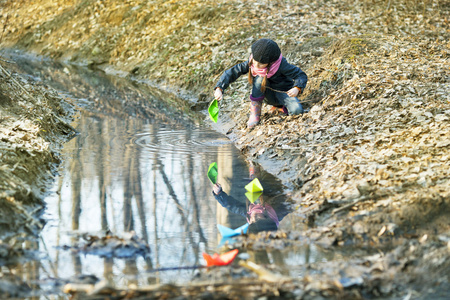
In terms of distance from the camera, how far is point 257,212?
516 centimetres

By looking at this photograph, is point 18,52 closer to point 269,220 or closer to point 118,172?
point 118,172

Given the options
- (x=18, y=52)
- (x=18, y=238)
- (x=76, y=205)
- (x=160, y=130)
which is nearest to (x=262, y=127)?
(x=160, y=130)

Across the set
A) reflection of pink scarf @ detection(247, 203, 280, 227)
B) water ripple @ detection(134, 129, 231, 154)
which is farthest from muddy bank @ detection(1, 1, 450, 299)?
water ripple @ detection(134, 129, 231, 154)

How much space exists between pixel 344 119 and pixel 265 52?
1436 millimetres

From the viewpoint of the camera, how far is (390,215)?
4336mm

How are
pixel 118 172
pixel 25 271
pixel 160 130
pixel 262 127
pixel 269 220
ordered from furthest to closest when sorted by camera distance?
pixel 160 130 → pixel 262 127 → pixel 118 172 → pixel 269 220 → pixel 25 271

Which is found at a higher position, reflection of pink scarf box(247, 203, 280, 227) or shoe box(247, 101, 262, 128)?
shoe box(247, 101, 262, 128)

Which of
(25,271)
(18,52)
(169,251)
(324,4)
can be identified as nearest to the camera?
(25,271)

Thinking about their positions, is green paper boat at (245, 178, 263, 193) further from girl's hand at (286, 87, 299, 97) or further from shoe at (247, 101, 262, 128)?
shoe at (247, 101, 262, 128)

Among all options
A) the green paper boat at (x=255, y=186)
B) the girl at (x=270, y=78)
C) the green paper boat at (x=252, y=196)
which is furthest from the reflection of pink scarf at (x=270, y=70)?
the green paper boat at (x=252, y=196)

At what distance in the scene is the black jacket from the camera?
7191 millimetres

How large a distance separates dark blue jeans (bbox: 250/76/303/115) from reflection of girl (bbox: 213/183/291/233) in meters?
2.31

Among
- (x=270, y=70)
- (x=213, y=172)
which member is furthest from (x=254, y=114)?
(x=213, y=172)

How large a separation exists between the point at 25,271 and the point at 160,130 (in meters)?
5.01
